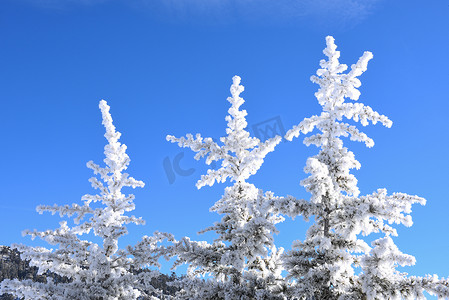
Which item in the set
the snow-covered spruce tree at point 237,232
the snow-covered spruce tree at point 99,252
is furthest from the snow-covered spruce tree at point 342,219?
the snow-covered spruce tree at point 99,252

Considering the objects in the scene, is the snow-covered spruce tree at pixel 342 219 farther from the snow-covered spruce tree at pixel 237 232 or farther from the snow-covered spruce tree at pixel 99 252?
the snow-covered spruce tree at pixel 99 252

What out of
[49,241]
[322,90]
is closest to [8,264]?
[49,241]

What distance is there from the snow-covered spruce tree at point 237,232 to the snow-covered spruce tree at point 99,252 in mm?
2152

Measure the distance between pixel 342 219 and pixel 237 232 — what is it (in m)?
4.11

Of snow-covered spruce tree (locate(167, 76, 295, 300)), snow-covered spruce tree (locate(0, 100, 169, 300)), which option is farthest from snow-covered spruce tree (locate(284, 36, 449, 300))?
snow-covered spruce tree (locate(0, 100, 169, 300))

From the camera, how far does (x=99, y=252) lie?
51.0 ft

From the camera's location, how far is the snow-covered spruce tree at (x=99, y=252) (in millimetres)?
14711

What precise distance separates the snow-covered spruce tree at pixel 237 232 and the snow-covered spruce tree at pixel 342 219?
5.10 feet

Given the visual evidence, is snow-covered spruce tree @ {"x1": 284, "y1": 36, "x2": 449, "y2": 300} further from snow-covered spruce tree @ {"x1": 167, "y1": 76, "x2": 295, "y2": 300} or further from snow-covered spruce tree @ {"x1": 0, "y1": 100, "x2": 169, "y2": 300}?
snow-covered spruce tree @ {"x1": 0, "y1": 100, "x2": 169, "y2": 300}

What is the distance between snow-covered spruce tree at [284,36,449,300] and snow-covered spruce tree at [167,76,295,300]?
5.10 ft

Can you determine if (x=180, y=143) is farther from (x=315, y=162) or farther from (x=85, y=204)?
(x=315, y=162)

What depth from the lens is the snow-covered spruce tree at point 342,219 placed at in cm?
1035

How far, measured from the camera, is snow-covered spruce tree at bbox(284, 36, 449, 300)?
34.0 ft

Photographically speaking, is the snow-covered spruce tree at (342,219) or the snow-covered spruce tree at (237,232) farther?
the snow-covered spruce tree at (237,232)
